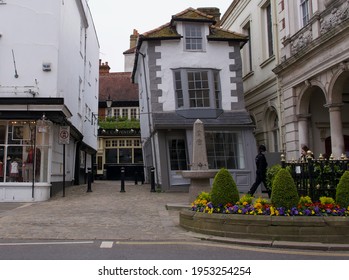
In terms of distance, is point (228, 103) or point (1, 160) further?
point (228, 103)

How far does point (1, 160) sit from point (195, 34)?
33.0 feet

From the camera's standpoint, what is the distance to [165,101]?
17.4 meters

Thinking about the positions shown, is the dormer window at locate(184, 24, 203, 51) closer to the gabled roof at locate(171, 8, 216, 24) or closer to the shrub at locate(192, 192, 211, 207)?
the gabled roof at locate(171, 8, 216, 24)

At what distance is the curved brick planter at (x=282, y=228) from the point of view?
6.89 metres

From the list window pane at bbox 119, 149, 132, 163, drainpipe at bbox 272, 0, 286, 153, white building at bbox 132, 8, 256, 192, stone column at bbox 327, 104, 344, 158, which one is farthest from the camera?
window pane at bbox 119, 149, 132, 163

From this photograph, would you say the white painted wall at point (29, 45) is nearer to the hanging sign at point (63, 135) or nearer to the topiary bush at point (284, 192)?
the hanging sign at point (63, 135)

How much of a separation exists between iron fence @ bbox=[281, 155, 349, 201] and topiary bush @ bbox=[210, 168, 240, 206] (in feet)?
5.61

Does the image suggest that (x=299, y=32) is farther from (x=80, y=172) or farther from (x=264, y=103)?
(x=80, y=172)

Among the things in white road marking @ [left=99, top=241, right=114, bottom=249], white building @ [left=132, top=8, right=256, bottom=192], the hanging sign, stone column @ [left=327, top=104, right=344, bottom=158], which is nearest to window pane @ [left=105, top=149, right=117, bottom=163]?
white building @ [left=132, top=8, right=256, bottom=192]

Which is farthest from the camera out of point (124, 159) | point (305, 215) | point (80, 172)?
point (124, 159)

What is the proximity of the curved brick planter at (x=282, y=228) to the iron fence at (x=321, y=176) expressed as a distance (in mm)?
1618

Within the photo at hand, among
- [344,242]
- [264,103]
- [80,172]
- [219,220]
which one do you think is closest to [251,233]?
[219,220]

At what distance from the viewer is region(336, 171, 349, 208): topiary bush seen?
7.50 metres

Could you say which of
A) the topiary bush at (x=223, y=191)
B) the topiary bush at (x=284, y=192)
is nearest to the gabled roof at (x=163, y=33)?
the topiary bush at (x=223, y=191)
